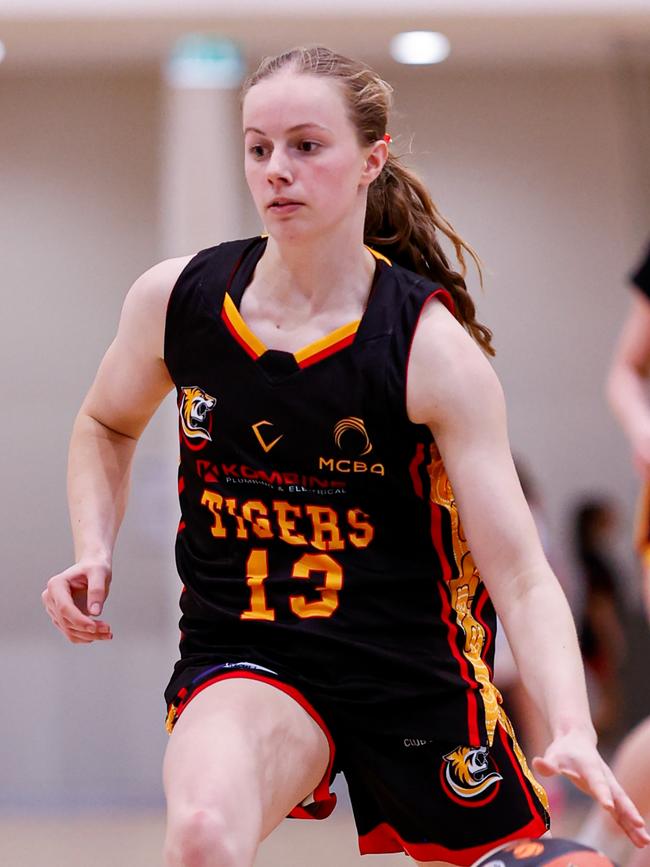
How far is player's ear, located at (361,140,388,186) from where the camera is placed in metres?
2.58

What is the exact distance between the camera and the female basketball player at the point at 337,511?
2.44m

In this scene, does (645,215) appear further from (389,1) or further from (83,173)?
(83,173)

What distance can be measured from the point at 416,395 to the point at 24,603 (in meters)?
6.24

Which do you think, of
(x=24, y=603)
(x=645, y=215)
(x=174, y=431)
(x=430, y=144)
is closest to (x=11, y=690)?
(x=24, y=603)

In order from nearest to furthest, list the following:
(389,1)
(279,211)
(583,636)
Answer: (279,211), (389,1), (583,636)

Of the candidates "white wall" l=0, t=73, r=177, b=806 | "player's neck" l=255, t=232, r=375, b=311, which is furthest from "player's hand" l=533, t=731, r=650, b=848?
"white wall" l=0, t=73, r=177, b=806

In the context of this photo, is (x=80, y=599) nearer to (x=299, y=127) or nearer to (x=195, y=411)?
(x=195, y=411)

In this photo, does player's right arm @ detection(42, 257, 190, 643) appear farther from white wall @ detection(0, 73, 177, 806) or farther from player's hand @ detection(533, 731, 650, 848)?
white wall @ detection(0, 73, 177, 806)

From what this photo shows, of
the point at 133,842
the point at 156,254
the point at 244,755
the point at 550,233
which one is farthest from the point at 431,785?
the point at 550,233

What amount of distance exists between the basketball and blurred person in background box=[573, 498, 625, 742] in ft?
17.3

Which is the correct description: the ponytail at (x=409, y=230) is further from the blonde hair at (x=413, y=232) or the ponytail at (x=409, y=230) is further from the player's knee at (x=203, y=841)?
the player's knee at (x=203, y=841)

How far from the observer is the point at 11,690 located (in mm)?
8039

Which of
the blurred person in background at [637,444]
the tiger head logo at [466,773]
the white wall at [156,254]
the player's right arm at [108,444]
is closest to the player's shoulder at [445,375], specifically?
the player's right arm at [108,444]

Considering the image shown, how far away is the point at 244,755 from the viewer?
2232mm
